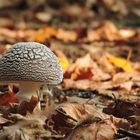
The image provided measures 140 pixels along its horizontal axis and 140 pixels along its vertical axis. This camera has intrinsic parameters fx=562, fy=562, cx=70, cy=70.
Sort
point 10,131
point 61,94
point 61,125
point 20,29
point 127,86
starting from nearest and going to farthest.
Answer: point 10,131
point 61,125
point 61,94
point 127,86
point 20,29

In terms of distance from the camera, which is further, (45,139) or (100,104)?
(100,104)

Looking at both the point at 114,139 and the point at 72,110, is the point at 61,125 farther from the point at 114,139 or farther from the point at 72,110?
the point at 114,139

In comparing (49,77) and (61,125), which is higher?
(49,77)

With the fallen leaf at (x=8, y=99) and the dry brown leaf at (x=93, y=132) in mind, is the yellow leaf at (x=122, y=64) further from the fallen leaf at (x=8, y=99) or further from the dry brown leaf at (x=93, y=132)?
the dry brown leaf at (x=93, y=132)

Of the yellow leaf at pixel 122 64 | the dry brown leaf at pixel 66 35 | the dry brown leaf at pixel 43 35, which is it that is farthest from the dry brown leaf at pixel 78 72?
the dry brown leaf at pixel 66 35

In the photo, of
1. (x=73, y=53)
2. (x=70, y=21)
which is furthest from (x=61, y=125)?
(x=70, y=21)

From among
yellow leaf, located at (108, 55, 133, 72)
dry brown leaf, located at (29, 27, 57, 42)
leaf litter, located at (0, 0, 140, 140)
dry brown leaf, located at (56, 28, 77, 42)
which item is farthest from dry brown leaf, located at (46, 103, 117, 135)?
dry brown leaf, located at (56, 28, 77, 42)

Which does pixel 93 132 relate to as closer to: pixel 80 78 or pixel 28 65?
pixel 28 65
